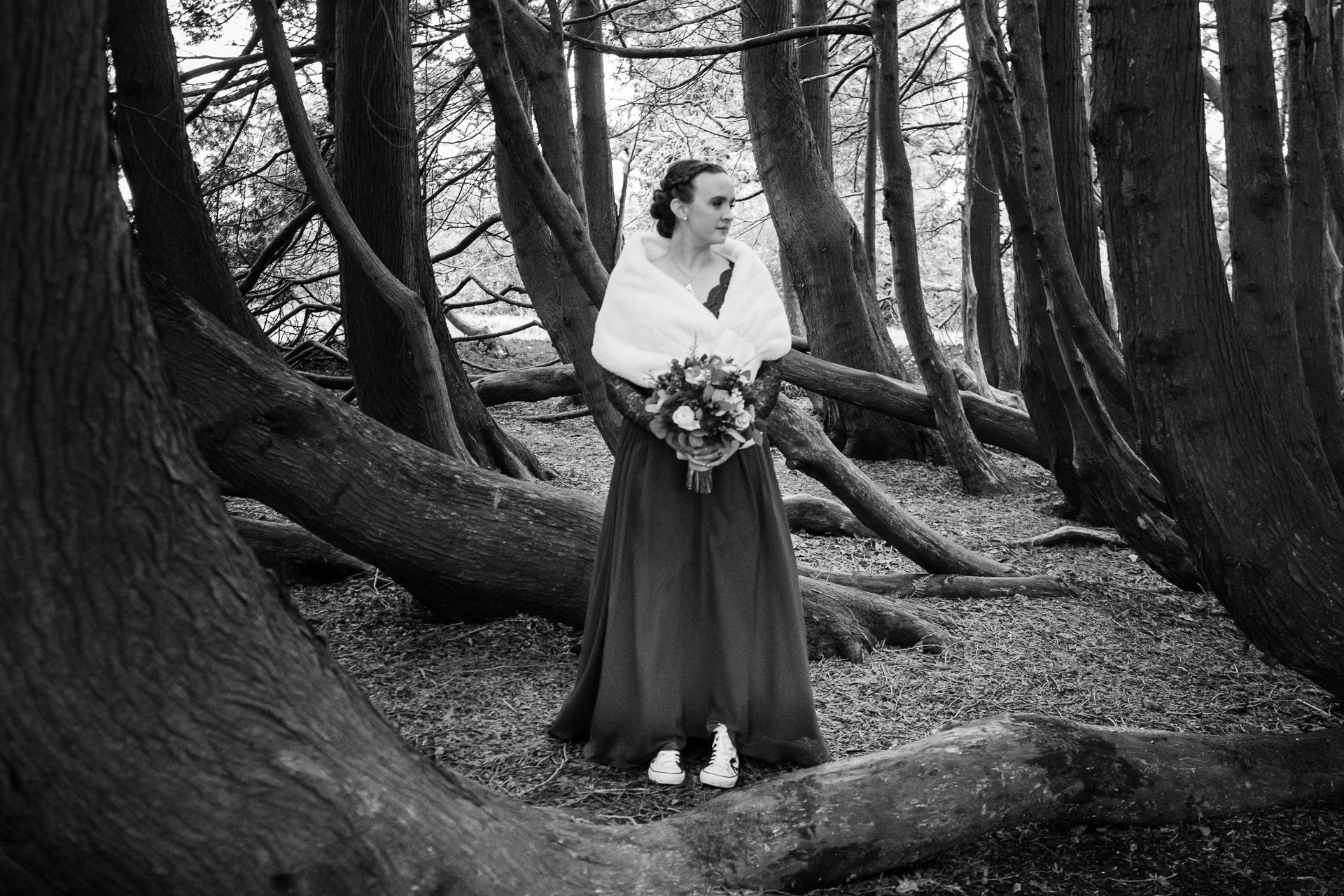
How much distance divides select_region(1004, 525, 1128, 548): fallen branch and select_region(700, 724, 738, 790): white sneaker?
4.28 m

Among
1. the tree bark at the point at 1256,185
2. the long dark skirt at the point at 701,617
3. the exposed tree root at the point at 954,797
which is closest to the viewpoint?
Answer: the exposed tree root at the point at 954,797

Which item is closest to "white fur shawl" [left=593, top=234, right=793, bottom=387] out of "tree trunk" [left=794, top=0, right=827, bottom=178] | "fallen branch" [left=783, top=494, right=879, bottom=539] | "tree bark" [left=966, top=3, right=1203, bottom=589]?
"tree bark" [left=966, top=3, right=1203, bottom=589]

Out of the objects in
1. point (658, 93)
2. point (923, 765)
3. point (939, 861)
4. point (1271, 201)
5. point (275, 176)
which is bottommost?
point (939, 861)

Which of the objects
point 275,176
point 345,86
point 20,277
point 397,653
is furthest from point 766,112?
point 20,277

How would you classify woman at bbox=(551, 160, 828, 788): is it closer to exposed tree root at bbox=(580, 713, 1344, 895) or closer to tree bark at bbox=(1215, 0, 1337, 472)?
exposed tree root at bbox=(580, 713, 1344, 895)

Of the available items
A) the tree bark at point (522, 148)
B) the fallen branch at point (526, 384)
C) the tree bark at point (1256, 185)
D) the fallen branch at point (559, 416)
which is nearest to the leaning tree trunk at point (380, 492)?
the tree bark at point (522, 148)

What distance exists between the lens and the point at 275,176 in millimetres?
8391

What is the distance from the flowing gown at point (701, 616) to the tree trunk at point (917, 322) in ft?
17.9

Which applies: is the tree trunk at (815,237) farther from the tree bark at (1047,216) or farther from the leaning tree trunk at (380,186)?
the tree bark at (1047,216)

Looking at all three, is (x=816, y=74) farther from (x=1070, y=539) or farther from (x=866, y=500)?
(x=866, y=500)

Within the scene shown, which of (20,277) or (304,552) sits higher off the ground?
(20,277)

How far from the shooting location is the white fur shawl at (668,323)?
407cm

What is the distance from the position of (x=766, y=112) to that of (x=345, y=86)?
520cm

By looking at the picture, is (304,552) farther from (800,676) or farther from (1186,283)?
(1186,283)
